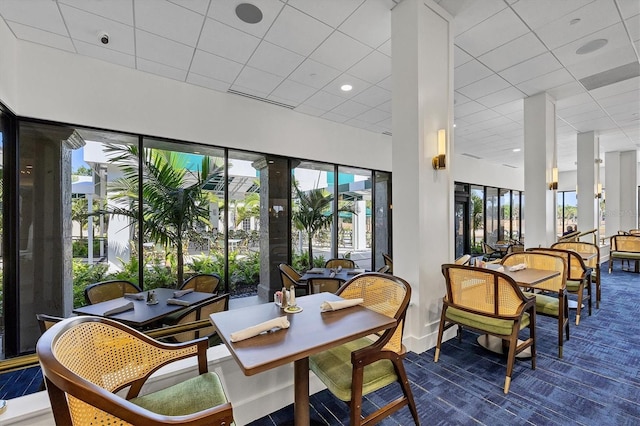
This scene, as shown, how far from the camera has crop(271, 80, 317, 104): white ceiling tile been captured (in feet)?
14.0

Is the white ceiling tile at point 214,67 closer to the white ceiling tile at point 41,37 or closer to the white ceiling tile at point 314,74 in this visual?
the white ceiling tile at point 314,74

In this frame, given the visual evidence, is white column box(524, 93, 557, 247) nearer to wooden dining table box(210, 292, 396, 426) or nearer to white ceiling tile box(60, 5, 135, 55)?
wooden dining table box(210, 292, 396, 426)

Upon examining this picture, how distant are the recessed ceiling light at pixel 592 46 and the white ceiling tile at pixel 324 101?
320cm

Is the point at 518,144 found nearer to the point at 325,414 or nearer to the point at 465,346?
the point at 465,346

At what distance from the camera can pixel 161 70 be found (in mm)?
3803

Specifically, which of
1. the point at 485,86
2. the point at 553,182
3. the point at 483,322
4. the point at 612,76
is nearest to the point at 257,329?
the point at 483,322

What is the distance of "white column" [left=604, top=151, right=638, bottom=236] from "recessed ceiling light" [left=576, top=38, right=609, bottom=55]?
8072 millimetres

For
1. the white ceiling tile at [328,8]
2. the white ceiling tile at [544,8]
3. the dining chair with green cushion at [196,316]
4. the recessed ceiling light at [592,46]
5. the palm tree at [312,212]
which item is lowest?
the dining chair with green cushion at [196,316]

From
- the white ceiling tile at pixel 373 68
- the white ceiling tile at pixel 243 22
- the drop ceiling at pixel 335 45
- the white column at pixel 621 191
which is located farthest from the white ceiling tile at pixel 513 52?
the white column at pixel 621 191

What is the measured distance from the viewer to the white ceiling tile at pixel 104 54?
10.7ft

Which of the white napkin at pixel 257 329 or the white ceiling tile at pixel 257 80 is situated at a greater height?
the white ceiling tile at pixel 257 80

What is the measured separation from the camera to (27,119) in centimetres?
323

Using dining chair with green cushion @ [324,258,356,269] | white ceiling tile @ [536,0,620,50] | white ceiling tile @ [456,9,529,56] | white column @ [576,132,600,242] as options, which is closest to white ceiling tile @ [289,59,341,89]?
white ceiling tile @ [456,9,529,56]

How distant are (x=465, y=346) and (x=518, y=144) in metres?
7.02
